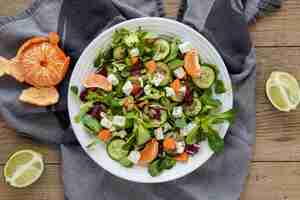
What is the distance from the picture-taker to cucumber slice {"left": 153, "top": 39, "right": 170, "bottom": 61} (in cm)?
144

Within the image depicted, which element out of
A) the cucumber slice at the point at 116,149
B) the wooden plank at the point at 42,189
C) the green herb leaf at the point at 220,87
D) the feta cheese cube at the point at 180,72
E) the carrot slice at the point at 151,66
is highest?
the carrot slice at the point at 151,66

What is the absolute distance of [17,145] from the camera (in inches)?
62.9

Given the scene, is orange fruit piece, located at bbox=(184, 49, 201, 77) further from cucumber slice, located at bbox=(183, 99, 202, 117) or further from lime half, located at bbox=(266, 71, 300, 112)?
lime half, located at bbox=(266, 71, 300, 112)

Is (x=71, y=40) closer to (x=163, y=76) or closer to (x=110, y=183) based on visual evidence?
(x=163, y=76)

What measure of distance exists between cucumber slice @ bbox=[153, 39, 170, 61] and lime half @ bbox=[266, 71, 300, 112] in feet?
1.24

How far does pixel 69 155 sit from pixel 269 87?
706 millimetres

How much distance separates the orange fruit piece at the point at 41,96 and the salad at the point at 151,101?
0.34 ft

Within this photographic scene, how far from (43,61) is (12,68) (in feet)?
0.36

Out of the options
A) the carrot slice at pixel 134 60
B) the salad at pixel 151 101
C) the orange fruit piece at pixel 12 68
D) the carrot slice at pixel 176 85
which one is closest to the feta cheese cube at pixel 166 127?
the salad at pixel 151 101

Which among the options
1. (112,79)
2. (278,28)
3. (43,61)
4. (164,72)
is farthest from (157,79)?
(278,28)

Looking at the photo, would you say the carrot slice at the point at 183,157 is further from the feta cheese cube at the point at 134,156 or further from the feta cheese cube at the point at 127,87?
the feta cheese cube at the point at 127,87

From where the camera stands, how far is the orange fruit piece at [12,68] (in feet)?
4.98

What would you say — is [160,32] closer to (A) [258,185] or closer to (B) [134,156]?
(B) [134,156]

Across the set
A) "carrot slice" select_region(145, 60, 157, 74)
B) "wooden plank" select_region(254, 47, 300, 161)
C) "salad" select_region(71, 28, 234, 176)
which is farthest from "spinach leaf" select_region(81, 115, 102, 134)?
"wooden plank" select_region(254, 47, 300, 161)
